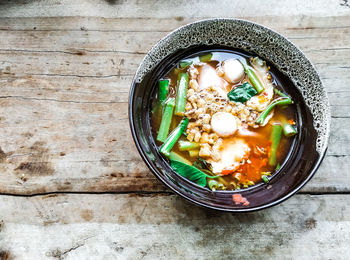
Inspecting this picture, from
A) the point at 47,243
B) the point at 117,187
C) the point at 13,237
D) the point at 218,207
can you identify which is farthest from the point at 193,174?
the point at 13,237

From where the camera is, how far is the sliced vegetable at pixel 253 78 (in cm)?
161

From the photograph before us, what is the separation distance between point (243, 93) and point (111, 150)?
694 millimetres

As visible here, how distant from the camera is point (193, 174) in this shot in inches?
60.7

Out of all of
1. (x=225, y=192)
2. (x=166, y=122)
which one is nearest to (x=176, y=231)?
(x=225, y=192)

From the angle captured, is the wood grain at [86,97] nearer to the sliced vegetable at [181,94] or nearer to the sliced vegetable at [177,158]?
the sliced vegetable at [177,158]

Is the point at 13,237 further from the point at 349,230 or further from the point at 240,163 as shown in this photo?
the point at 349,230

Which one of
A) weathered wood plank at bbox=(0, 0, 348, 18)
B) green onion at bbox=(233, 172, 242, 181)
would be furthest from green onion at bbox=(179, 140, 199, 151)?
weathered wood plank at bbox=(0, 0, 348, 18)

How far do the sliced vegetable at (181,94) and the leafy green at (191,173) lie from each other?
0.23 meters

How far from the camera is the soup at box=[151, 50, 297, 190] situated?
1559mm

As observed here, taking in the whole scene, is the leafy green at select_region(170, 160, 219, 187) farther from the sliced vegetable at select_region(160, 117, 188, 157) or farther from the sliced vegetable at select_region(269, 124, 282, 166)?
the sliced vegetable at select_region(269, 124, 282, 166)

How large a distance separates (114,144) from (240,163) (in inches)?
24.3

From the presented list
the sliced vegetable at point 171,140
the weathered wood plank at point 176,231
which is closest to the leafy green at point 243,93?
the sliced vegetable at point 171,140

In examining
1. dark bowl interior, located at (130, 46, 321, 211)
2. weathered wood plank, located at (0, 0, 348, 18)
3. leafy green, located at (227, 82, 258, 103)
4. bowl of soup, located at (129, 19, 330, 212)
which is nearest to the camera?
A: dark bowl interior, located at (130, 46, 321, 211)

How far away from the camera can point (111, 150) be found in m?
1.70
